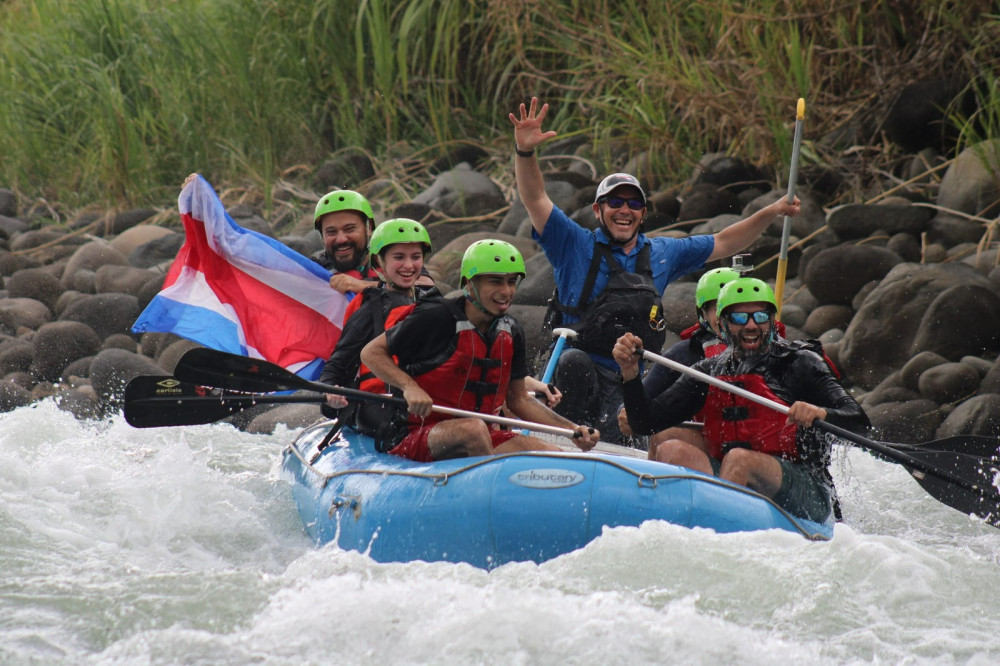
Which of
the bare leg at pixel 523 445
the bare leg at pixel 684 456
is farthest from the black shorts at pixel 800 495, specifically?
the bare leg at pixel 523 445

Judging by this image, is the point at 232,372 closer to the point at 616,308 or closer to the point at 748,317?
the point at 616,308

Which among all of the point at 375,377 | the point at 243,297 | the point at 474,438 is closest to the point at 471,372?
the point at 474,438

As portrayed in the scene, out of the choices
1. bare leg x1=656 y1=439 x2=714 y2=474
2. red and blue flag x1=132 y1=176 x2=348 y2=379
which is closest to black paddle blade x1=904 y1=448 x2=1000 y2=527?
bare leg x1=656 y1=439 x2=714 y2=474

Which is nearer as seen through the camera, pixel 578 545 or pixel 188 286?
pixel 578 545

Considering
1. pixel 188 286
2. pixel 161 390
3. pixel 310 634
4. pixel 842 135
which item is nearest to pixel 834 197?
pixel 842 135

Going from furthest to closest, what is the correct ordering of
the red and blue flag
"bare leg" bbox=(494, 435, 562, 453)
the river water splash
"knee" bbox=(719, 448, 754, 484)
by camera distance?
the red and blue flag
"bare leg" bbox=(494, 435, 562, 453)
"knee" bbox=(719, 448, 754, 484)
the river water splash

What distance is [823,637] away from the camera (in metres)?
4.49

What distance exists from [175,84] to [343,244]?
7430 mm

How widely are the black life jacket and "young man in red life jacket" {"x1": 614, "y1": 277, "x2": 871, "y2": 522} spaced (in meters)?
0.70

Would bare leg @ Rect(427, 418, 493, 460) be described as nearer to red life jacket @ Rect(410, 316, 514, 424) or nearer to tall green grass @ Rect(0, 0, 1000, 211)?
red life jacket @ Rect(410, 316, 514, 424)

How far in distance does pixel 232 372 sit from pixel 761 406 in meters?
2.59

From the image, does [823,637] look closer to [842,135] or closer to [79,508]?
[79,508]

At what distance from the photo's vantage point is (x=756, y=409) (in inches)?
220

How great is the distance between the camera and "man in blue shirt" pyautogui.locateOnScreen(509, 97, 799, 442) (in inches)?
250
